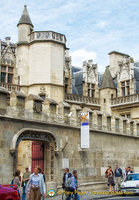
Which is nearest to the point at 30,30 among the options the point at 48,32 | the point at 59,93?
the point at 48,32

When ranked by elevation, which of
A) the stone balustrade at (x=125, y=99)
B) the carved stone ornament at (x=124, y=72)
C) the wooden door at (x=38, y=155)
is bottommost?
the wooden door at (x=38, y=155)

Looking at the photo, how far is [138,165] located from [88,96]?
8609 mm

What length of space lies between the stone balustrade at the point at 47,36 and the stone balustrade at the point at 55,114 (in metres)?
7.55

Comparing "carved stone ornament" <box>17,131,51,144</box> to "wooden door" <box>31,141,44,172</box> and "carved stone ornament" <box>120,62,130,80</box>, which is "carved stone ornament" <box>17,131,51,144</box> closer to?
"wooden door" <box>31,141,44,172</box>

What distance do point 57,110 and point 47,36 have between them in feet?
27.2

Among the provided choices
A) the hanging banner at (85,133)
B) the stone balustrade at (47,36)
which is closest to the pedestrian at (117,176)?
the hanging banner at (85,133)

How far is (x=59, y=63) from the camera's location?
23.3 meters

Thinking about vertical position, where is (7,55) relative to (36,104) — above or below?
above

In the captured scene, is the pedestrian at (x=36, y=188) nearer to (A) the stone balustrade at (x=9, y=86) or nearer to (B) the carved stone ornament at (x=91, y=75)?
(A) the stone balustrade at (x=9, y=86)

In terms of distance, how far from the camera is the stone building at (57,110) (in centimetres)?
1350

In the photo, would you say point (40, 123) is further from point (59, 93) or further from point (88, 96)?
point (88, 96)

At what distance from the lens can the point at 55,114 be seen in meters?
15.1

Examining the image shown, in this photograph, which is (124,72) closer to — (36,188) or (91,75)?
(91,75)

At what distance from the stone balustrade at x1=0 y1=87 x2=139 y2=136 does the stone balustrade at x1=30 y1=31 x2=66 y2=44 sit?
24.8ft
